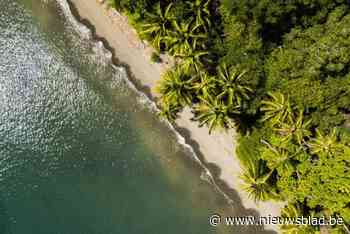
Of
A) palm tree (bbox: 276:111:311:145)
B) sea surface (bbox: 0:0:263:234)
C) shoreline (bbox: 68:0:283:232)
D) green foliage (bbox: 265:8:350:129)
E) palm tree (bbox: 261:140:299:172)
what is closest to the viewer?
green foliage (bbox: 265:8:350:129)

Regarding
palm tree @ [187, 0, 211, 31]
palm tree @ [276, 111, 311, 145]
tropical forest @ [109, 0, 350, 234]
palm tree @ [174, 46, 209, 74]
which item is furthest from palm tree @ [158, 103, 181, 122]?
palm tree @ [276, 111, 311, 145]

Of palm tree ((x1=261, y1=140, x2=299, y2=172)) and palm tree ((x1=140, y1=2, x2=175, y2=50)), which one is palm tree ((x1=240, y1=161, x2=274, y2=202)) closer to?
palm tree ((x1=261, y1=140, x2=299, y2=172))

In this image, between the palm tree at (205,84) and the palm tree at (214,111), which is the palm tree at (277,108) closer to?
the palm tree at (214,111)

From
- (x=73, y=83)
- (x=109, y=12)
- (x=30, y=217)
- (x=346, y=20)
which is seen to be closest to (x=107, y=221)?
(x=30, y=217)

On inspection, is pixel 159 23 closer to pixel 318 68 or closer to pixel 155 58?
pixel 155 58

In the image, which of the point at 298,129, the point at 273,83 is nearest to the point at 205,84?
the point at 273,83

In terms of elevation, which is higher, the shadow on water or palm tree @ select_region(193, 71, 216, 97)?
palm tree @ select_region(193, 71, 216, 97)
